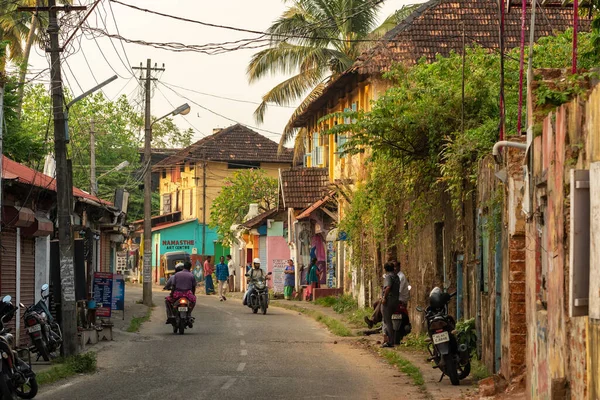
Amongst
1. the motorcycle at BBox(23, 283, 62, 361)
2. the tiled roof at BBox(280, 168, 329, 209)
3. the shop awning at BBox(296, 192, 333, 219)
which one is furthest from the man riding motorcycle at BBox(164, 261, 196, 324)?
the tiled roof at BBox(280, 168, 329, 209)

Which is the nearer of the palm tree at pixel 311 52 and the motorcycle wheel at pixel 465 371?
the motorcycle wheel at pixel 465 371

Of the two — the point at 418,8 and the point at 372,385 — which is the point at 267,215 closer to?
the point at 418,8

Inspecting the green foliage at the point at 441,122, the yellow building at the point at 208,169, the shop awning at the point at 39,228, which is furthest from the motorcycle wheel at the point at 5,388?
the yellow building at the point at 208,169

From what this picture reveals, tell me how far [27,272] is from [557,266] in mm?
15484

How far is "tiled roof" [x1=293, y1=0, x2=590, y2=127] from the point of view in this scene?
32.9 m

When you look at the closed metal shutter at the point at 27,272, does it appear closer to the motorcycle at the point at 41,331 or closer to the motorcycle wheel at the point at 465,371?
the motorcycle at the point at 41,331

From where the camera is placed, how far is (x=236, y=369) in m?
17.5

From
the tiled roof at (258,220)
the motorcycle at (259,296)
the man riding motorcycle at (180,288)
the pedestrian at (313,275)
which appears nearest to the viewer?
the man riding motorcycle at (180,288)

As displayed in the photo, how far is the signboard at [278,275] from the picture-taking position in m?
49.2

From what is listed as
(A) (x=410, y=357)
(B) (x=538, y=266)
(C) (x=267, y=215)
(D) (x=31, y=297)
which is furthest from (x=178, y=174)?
(B) (x=538, y=266)

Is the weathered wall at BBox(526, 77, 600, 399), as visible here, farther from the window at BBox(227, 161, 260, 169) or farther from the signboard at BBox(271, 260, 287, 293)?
the window at BBox(227, 161, 260, 169)

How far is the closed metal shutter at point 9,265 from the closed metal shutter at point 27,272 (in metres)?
0.79

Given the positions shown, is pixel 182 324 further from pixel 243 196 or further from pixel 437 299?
pixel 243 196

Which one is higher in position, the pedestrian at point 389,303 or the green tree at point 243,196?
the green tree at point 243,196
